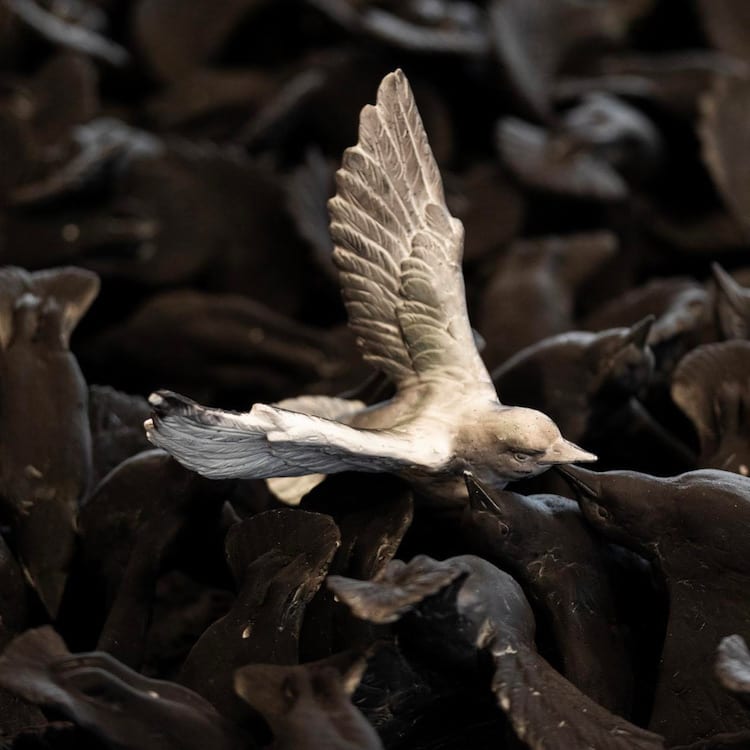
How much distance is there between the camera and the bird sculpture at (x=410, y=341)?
0.54 meters

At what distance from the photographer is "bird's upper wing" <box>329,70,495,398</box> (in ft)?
1.90

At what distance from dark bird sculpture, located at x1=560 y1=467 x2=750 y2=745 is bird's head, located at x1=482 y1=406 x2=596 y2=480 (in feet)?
0.08

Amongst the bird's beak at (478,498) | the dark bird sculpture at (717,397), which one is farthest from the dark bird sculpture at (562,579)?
the dark bird sculpture at (717,397)

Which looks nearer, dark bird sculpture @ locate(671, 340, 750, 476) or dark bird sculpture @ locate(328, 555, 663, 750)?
dark bird sculpture @ locate(328, 555, 663, 750)

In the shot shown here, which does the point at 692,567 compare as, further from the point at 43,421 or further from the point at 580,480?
the point at 43,421


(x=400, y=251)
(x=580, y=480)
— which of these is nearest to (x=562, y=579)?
(x=580, y=480)

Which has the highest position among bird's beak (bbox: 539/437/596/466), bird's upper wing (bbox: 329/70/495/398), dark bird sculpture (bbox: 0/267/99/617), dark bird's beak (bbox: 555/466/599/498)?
bird's upper wing (bbox: 329/70/495/398)

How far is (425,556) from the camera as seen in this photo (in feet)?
1.63

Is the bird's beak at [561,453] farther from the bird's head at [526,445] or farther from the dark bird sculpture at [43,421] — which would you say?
the dark bird sculpture at [43,421]

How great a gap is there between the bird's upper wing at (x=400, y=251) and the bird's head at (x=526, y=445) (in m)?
0.03

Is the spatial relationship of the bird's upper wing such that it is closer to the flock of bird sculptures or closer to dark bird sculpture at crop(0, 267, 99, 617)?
the flock of bird sculptures

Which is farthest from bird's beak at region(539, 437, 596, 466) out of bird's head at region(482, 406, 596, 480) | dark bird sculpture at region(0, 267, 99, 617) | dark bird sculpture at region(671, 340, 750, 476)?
dark bird sculpture at region(0, 267, 99, 617)

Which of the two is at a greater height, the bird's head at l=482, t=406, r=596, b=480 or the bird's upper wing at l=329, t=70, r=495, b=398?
the bird's upper wing at l=329, t=70, r=495, b=398

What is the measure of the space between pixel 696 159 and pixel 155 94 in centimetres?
57
